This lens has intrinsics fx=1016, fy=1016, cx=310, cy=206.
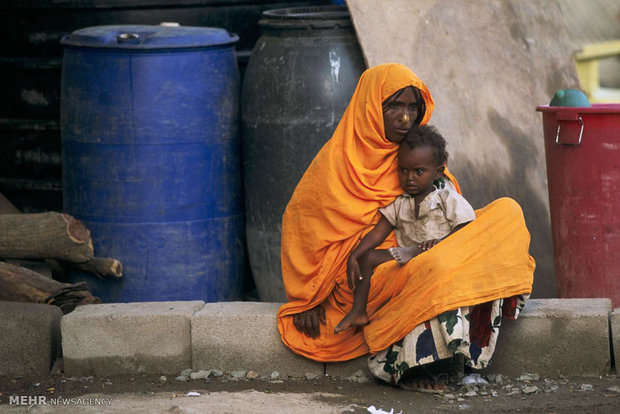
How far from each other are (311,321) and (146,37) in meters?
1.81

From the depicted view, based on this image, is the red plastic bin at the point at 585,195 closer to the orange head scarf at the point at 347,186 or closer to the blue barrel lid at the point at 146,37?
the orange head scarf at the point at 347,186

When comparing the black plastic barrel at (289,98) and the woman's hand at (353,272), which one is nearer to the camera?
the woman's hand at (353,272)

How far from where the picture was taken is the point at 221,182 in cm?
539

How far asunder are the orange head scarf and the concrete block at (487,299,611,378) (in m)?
0.76

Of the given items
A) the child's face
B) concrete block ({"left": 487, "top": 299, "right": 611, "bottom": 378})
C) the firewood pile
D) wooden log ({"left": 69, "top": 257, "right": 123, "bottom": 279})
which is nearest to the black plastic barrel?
wooden log ({"left": 69, "top": 257, "right": 123, "bottom": 279})

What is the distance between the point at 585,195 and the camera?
457 centimetres

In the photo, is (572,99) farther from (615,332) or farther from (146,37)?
(146,37)

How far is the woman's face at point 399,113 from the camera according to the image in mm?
4133

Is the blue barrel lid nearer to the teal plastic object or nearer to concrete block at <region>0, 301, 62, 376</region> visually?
concrete block at <region>0, 301, 62, 376</region>

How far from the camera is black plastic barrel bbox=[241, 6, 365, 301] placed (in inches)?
207

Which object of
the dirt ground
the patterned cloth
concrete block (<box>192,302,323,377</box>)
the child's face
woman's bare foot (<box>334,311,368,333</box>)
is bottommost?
the dirt ground

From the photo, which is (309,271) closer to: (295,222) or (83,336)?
(295,222)

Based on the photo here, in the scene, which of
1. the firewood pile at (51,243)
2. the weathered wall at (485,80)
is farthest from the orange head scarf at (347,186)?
the firewood pile at (51,243)

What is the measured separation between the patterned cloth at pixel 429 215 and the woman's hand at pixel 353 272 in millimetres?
227
